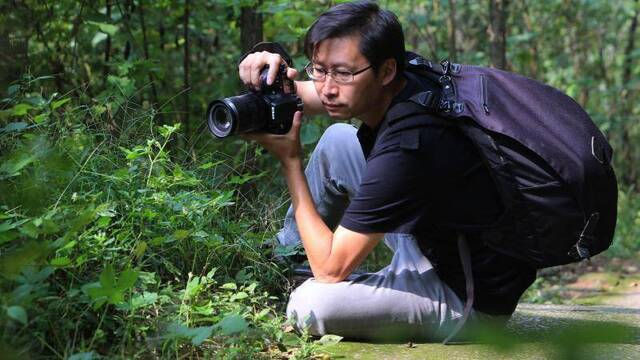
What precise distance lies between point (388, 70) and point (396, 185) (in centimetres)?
41

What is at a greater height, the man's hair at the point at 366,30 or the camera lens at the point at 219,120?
the man's hair at the point at 366,30

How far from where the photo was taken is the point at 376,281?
2.84m

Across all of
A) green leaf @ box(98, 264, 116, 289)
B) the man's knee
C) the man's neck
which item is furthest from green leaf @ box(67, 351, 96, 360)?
the man's neck

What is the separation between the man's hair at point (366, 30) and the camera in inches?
106

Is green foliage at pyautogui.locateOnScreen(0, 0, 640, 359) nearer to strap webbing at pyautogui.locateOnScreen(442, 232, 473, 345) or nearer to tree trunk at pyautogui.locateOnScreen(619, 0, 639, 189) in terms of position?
strap webbing at pyautogui.locateOnScreen(442, 232, 473, 345)

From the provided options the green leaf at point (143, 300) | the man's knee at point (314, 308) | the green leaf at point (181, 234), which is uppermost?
the green leaf at point (181, 234)

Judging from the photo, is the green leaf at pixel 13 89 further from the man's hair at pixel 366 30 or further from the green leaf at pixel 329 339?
the green leaf at pixel 329 339

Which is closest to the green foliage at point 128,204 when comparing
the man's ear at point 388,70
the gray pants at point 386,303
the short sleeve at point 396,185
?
the gray pants at point 386,303

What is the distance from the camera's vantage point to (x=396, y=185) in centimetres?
258

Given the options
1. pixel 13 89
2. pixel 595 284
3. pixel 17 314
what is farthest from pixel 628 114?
pixel 17 314

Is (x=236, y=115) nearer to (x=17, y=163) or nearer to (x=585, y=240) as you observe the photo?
(x=17, y=163)

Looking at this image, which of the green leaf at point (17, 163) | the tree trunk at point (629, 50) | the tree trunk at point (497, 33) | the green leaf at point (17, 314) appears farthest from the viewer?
the tree trunk at point (629, 50)

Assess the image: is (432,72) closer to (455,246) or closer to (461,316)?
(455,246)

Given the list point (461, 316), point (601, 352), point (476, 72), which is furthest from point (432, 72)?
point (601, 352)
